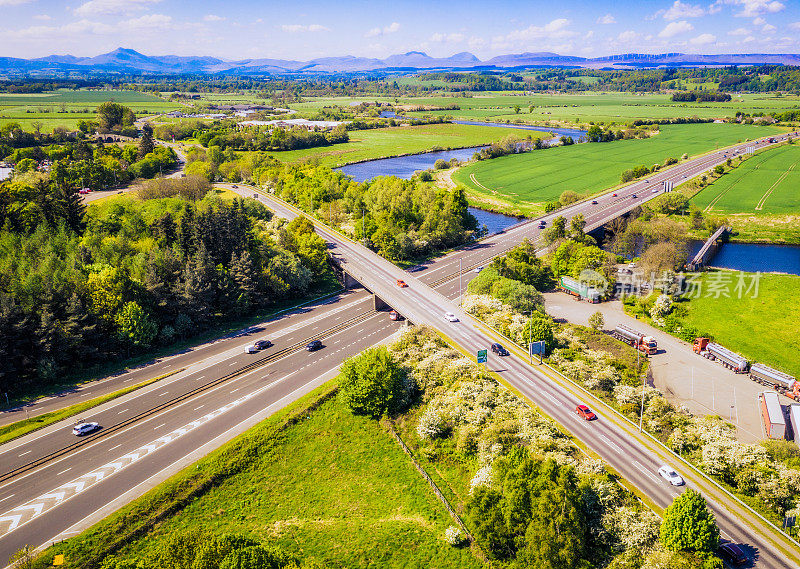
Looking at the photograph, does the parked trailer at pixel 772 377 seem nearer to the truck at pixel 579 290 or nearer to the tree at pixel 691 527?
the truck at pixel 579 290

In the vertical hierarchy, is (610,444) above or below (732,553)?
above

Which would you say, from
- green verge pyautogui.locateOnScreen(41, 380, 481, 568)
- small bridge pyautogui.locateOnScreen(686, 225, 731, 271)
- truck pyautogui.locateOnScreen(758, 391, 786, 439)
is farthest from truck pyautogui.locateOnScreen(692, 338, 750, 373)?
green verge pyautogui.locateOnScreen(41, 380, 481, 568)

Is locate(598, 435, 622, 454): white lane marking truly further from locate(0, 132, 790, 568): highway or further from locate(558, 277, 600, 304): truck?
locate(558, 277, 600, 304): truck

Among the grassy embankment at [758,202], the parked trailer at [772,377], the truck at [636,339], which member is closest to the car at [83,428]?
the truck at [636,339]

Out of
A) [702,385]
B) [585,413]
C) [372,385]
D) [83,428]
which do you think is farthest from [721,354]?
[83,428]

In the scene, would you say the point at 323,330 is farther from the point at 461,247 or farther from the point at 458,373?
the point at 461,247

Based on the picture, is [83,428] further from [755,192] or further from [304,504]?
[755,192]
